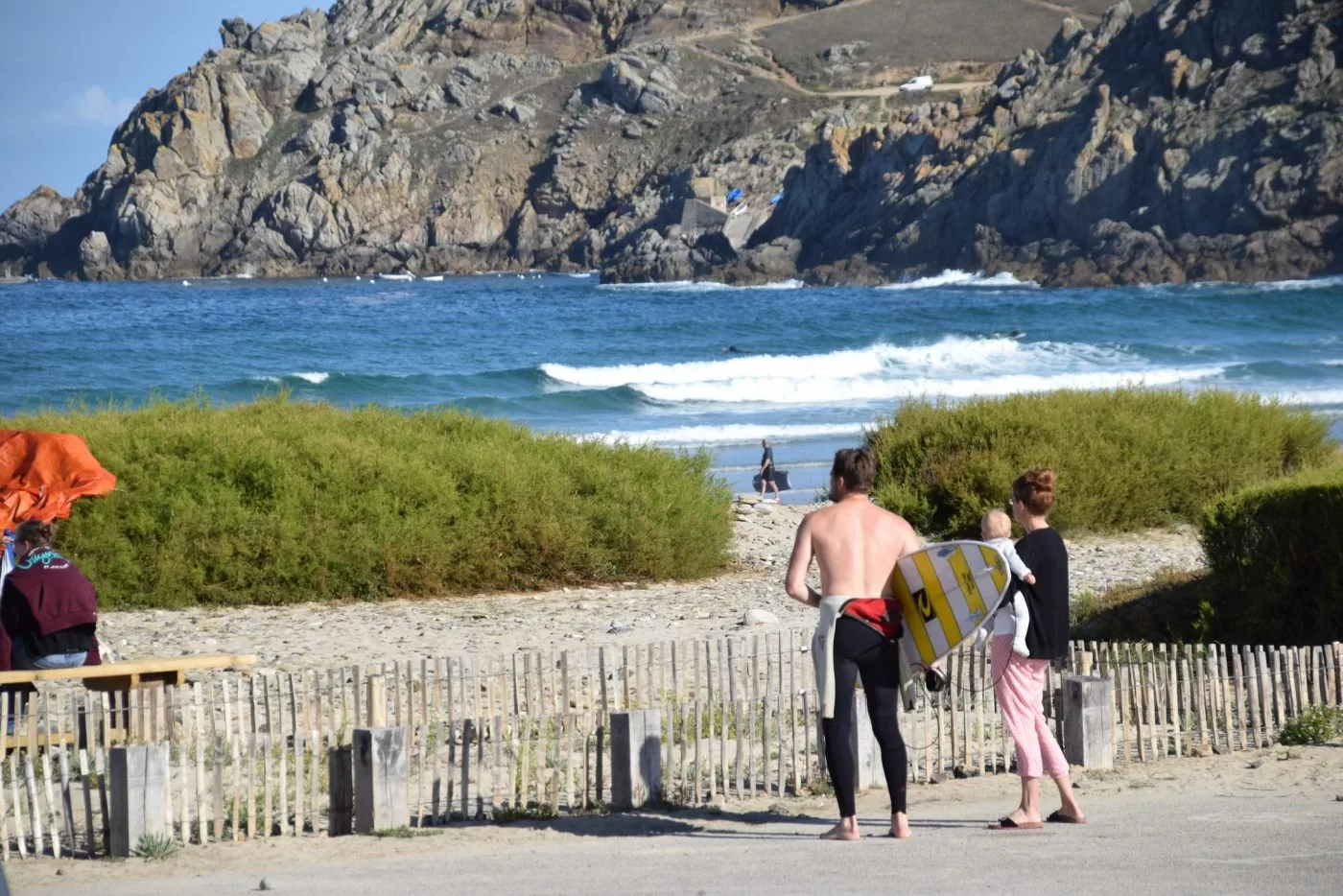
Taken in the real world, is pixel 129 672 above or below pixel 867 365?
below

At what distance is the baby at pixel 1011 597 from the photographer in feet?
19.6

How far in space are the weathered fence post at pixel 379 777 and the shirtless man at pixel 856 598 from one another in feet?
6.01

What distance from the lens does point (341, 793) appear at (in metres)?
6.52

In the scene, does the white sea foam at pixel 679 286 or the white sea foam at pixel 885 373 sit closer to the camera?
the white sea foam at pixel 885 373

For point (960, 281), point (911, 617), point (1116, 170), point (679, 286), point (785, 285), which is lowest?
point (911, 617)

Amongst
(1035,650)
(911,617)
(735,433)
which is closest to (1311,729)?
(1035,650)

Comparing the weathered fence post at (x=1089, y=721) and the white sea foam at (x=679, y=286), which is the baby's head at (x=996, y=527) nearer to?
the weathered fence post at (x=1089, y=721)

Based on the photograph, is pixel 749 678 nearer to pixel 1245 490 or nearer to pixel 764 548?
pixel 1245 490

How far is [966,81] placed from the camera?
18088cm

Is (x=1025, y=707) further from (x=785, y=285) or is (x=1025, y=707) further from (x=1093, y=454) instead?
(x=785, y=285)

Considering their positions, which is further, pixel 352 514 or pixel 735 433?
pixel 735 433

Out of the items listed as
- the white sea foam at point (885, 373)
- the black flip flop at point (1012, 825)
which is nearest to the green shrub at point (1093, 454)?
the black flip flop at point (1012, 825)

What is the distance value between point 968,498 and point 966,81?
574ft

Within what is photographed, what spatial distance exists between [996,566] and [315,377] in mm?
38326
